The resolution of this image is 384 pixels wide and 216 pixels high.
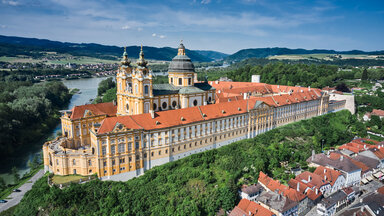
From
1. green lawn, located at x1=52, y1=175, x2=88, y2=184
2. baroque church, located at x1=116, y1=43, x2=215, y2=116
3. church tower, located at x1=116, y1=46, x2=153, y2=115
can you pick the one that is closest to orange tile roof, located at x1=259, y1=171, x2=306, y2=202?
baroque church, located at x1=116, y1=43, x2=215, y2=116

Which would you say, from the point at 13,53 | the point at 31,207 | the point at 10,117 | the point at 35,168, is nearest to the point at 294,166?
the point at 31,207

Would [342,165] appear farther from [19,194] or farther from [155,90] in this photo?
[19,194]

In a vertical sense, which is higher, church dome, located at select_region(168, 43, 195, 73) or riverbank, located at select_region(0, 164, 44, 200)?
church dome, located at select_region(168, 43, 195, 73)

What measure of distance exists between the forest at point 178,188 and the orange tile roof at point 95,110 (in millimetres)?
11603

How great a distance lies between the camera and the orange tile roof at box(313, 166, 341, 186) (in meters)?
42.3

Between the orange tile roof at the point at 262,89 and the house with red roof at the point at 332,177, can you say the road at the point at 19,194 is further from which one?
the orange tile roof at the point at 262,89

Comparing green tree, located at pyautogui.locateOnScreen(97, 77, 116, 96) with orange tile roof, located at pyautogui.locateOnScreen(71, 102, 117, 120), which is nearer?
orange tile roof, located at pyautogui.locateOnScreen(71, 102, 117, 120)

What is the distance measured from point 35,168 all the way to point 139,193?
86.8ft

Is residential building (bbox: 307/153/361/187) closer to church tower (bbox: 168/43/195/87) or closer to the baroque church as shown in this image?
the baroque church

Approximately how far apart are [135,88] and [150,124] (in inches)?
409

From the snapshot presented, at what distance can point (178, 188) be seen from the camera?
1500 inches

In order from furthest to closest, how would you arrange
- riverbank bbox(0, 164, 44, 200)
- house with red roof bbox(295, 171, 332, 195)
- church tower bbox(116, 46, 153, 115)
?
church tower bbox(116, 46, 153, 115) → riverbank bbox(0, 164, 44, 200) → house with red roof bbox(295, 171, 332, 195)

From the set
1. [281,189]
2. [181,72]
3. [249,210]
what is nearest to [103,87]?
[181,72]

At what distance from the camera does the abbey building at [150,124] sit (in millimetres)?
40188
